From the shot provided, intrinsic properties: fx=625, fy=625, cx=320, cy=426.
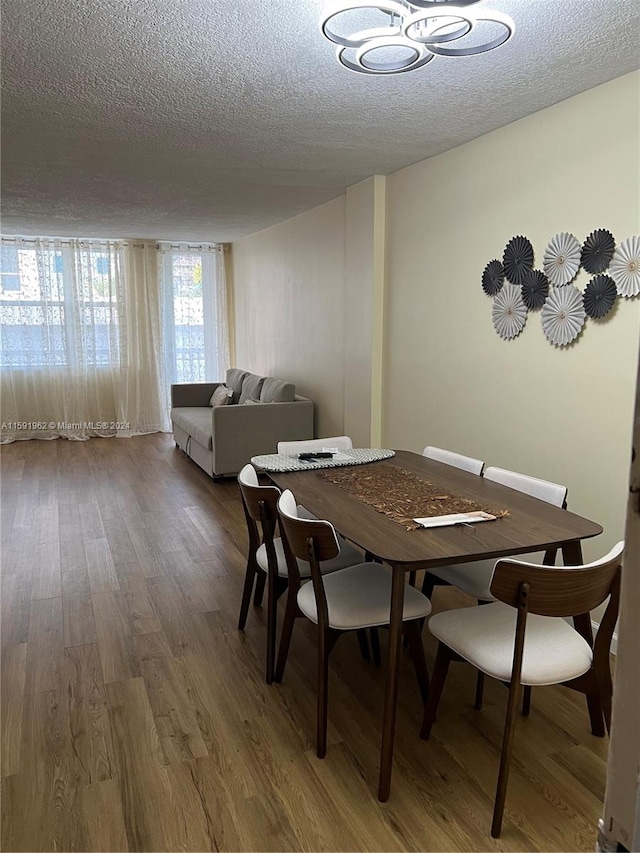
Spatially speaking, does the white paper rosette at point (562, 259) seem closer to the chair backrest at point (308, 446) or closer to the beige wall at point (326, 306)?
the chair backrest at point (308, 446)

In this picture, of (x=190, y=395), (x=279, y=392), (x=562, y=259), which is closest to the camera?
(x=562, y=259)

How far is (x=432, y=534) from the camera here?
6.90ft

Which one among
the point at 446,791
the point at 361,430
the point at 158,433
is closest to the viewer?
the point at 446,791

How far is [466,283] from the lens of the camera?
3703 millimetres

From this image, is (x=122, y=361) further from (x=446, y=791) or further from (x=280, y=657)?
(x=446, y=791)

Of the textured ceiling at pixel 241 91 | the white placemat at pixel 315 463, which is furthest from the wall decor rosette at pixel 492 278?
the white placemat at pixel 315 463

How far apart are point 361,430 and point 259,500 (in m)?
2.45

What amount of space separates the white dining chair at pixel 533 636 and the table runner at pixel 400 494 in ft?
1.23

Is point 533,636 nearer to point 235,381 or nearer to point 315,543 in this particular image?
point 315,543

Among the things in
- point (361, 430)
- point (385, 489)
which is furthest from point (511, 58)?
point (361, 430)

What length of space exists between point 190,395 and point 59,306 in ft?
6.46

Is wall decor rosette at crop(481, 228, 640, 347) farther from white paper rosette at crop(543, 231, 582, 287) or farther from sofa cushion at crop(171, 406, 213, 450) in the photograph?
sofa cushion at crop(171, 406, 213, 450)

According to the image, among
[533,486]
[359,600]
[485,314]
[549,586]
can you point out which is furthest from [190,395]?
[549,586]

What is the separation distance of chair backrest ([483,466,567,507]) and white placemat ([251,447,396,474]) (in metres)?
0.60
